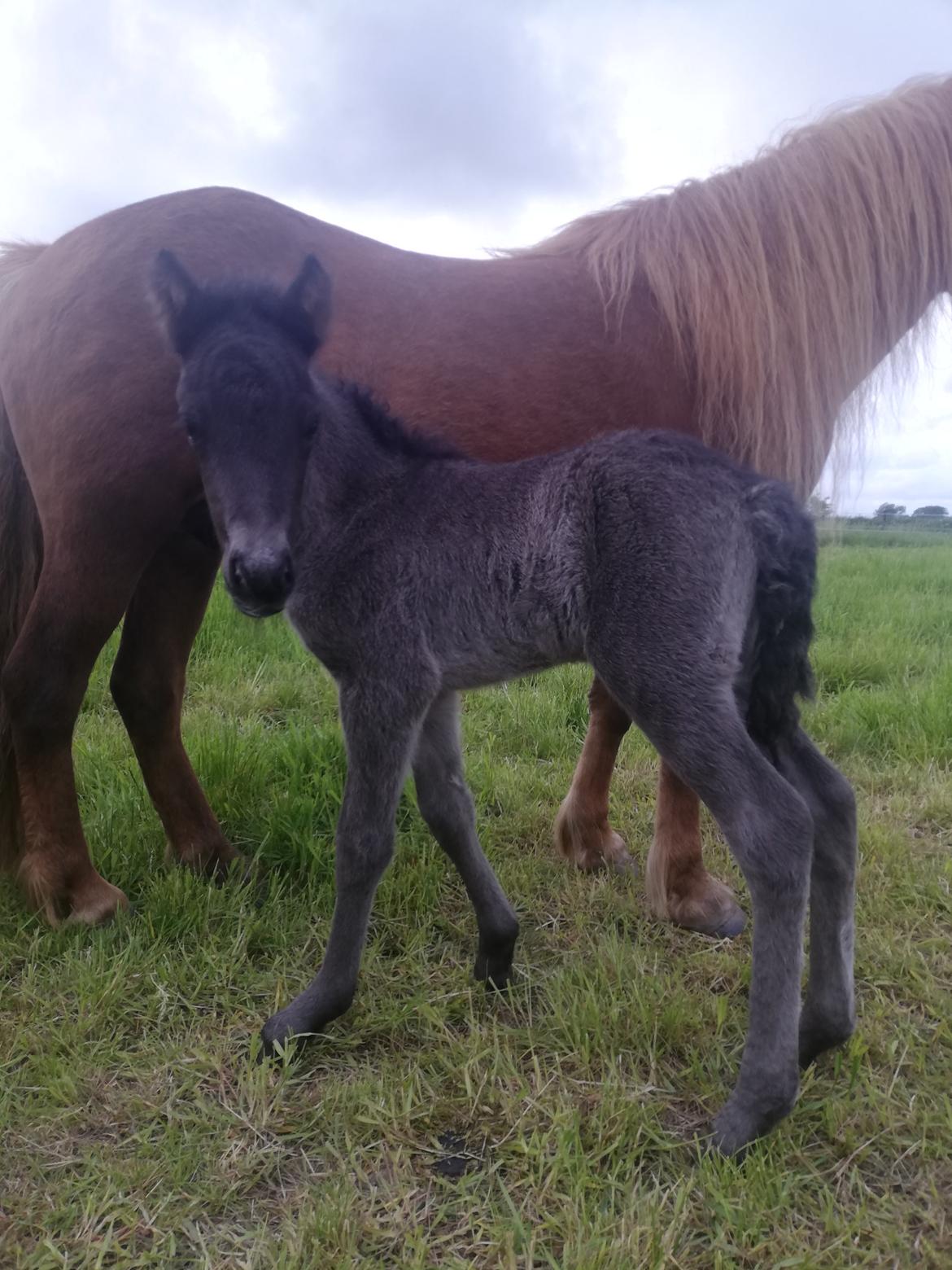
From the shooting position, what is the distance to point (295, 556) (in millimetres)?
2348

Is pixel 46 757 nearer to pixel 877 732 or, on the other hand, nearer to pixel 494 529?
pixel 494 529

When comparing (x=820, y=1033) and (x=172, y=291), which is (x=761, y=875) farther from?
(x=172, y=291)

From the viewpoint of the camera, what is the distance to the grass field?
1718 mm

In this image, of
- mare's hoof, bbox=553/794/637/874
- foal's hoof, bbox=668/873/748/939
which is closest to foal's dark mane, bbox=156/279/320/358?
mare's hoof, bbox=553/794/637/874

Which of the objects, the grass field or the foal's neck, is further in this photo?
the foal's neck

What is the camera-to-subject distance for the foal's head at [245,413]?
202cm

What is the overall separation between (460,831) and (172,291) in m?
1.65

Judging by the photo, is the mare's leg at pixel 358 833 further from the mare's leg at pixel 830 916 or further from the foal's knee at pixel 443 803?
the mare's leg at pixel 830 916

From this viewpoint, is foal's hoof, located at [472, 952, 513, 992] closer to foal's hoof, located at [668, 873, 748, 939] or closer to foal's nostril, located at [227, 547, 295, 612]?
foal's hoof, located at [668, 873, 748, 939]

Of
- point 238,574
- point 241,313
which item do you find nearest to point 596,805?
point 238,574

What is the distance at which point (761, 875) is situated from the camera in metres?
1.95

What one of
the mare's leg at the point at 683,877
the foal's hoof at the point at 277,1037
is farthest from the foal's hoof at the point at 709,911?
the foal's hoof at the point at 277,1037

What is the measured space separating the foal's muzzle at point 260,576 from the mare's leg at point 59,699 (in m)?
0.91

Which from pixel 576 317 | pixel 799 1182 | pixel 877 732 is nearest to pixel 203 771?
pixel 576 317
